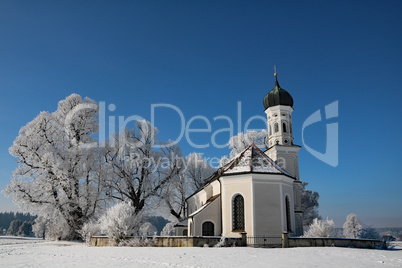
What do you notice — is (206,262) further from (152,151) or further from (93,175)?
(152,151)

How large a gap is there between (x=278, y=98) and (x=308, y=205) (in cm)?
1763

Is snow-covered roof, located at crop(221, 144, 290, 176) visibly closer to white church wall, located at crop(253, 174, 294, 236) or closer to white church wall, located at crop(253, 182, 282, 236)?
white church wall, located at crop(253, 174, 294, 236)

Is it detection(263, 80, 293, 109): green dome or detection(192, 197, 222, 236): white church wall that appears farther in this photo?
detection(263, 80, 293, 109): green dome

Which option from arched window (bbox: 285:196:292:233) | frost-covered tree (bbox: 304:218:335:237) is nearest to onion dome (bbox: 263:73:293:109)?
arched window (bbox: 285:196:292:233)

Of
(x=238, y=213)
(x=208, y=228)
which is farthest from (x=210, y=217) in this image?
(x=238, y=213)

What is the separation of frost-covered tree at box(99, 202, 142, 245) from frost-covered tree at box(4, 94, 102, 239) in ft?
24.4

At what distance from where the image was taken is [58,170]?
2525 cm

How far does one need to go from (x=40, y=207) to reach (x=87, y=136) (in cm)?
755

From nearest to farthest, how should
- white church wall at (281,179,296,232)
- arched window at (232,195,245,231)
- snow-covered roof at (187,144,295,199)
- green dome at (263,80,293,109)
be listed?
white church wall at (281,179,296,232)
arched window at (232,195,245,231)
snow-covered roof at (187,144,295,199)
green dome at (263,80,293,109)

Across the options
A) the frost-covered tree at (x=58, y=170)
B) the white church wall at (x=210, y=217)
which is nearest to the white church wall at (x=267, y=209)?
the white church wall at (x=210, y=217)

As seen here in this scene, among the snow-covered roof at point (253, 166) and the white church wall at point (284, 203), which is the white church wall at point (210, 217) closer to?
the snow-covered roof at point (253, 166)

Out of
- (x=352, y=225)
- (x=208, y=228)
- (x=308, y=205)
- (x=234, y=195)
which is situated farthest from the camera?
(x=352, y=225)

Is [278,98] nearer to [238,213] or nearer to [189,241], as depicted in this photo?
[238,213]

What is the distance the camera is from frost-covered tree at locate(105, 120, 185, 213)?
3175 cm
